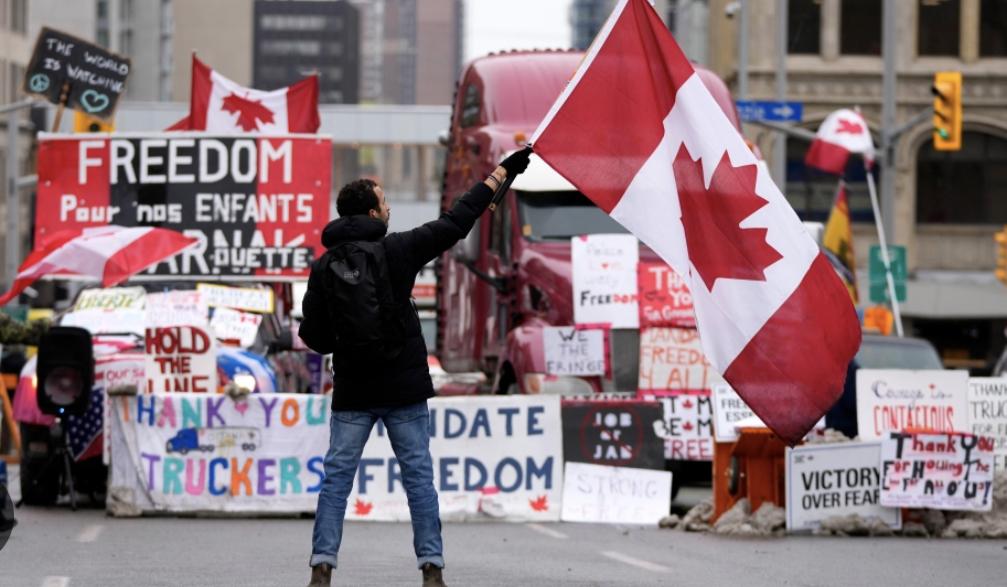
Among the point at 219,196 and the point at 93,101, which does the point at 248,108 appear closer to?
the point at 93,101

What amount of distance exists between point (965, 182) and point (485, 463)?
125ft

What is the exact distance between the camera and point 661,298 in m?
18.3

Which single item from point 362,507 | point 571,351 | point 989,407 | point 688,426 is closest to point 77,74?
point 571,351

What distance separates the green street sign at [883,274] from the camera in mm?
33156

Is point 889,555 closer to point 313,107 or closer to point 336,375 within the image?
point 336,375

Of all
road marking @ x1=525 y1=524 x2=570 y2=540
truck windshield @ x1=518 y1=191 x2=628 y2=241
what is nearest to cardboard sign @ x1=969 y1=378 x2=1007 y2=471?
road marking @ x1=525 y1=524 x2=570 y2=540

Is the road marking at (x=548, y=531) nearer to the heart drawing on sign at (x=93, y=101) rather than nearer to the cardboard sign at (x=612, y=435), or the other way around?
the cardboard sign at (x=612, y=435)

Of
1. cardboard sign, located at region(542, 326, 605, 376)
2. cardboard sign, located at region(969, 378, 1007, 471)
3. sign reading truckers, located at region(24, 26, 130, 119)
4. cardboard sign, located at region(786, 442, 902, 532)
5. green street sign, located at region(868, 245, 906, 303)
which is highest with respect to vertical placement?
sign reading truckers, located at region(24, 26, 130, 119)

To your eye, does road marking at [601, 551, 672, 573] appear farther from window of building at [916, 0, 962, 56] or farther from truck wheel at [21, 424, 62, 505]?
window of building at [916, 0, 962, 56]

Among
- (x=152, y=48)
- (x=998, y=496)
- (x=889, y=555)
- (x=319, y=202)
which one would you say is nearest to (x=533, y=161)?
(x=319, y=202)

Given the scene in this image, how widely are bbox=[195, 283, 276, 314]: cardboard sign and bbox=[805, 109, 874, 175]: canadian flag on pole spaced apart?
15168mm

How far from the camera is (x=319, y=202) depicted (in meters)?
18.1

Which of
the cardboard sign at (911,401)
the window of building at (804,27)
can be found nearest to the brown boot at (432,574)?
the cardboard sign at (911,401)

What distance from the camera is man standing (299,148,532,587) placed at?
9.07 m
